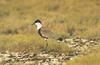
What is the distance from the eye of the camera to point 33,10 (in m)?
34.9

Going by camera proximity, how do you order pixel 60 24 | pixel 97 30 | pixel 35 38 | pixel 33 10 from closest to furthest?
pixel 35 38 < pixel 97 30 < pixel 60 24 < pixel 33 10

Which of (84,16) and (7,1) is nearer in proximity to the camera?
(84,16)

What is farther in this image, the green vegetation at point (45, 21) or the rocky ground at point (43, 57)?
the green vegetation at point (45, 21)

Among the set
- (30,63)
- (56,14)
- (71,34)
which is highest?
(56,14)

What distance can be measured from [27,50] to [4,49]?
1072mm

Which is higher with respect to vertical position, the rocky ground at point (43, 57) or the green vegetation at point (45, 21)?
the green vegetation at point (45, 21)

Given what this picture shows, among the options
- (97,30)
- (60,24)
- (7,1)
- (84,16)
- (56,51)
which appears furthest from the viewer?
(7,1)

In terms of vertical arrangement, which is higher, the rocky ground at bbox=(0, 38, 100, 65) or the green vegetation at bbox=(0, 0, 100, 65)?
the green vegetation at bbox=(0, 0, 100, 65)

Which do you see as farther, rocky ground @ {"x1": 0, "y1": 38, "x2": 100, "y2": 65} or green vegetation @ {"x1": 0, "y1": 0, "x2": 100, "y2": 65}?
green vegetation @ {"x1": 0, "y1": 0, "x2": 100, "y2": 65}

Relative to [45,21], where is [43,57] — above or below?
below

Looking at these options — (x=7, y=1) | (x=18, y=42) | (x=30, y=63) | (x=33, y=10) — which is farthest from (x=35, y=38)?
(x=7, y=1)

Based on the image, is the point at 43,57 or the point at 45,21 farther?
the point at 45,21

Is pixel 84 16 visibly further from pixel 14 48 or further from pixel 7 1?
pixel 14 48

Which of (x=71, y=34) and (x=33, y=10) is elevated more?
(x=33, y=10)
